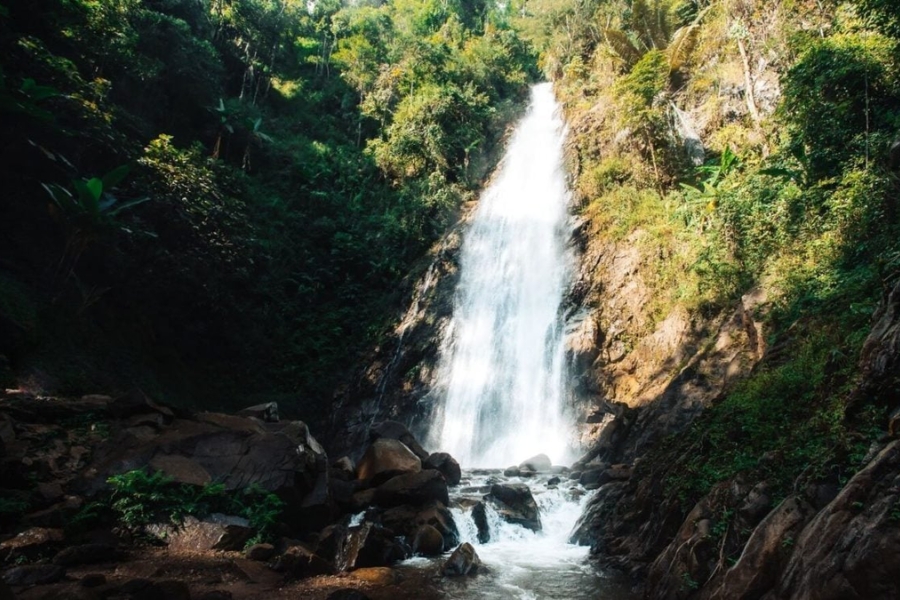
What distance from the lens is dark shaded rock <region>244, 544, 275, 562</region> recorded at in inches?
272

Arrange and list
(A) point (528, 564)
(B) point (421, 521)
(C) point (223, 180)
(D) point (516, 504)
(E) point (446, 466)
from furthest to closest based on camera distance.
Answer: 1. (C) point (223, 180)
2. (E) point (446, 466)
3. (D) point (516, 504)
4. (B) point (421, 521)
5. (A) point (528, 564)

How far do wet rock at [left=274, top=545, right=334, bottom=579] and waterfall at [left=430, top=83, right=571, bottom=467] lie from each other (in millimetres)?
9493

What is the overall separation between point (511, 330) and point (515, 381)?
2.18 meters

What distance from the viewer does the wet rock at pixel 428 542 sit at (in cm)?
805

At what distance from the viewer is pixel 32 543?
604 cm

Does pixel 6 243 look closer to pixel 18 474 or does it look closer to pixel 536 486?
pixel 18 474

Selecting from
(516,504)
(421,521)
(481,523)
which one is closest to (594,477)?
(516,504)

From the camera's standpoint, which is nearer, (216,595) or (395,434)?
(216,595)

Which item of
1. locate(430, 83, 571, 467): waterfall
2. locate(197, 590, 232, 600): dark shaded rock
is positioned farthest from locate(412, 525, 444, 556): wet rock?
locate(430, 83, 571, 467): waterfall

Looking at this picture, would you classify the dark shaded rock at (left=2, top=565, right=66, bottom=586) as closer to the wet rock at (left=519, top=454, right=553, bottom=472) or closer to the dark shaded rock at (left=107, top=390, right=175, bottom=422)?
the dark shaded rock at (left=107, top=390, right=175, bottom=422)

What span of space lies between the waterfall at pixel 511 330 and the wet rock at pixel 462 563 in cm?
799

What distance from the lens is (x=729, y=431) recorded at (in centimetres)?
671

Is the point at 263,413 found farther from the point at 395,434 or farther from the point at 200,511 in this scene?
the point at 200,511

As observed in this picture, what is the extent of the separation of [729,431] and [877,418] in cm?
239
